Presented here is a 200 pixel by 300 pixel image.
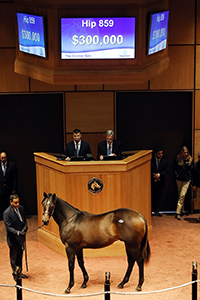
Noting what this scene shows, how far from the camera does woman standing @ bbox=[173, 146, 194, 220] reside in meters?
9.63

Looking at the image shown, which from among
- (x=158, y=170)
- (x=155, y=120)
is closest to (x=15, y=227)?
(x=158, y=170)

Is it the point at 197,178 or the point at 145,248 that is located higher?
the point at 197,178

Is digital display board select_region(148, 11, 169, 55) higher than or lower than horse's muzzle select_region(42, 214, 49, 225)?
higher

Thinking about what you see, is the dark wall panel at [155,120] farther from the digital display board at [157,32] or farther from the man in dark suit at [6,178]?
the man in dark suit at [6,178]

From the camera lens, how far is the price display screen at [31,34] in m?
8.13

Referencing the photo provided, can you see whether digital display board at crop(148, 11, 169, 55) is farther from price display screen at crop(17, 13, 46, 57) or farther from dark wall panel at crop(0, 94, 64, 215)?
dark wall panel at crop(0, 94, 64, 215)

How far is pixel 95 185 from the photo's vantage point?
780 centimetres

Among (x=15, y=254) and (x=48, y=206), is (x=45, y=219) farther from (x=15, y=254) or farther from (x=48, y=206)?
(x=15, y=254)

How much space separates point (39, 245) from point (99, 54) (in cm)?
378

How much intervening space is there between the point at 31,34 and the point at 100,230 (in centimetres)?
400

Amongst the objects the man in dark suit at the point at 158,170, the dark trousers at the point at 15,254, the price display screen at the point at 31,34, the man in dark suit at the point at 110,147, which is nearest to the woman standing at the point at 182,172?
the man in dark suit at the point at 158,170

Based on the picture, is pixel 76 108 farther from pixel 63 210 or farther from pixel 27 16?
pixel 63 210

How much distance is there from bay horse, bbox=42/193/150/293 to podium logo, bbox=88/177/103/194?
1.28 meters

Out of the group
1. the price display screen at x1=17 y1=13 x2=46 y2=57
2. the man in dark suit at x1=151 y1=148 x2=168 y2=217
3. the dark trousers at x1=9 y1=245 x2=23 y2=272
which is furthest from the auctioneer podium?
the price display screen at x1=17 y1=13 x2=46 y2=57
